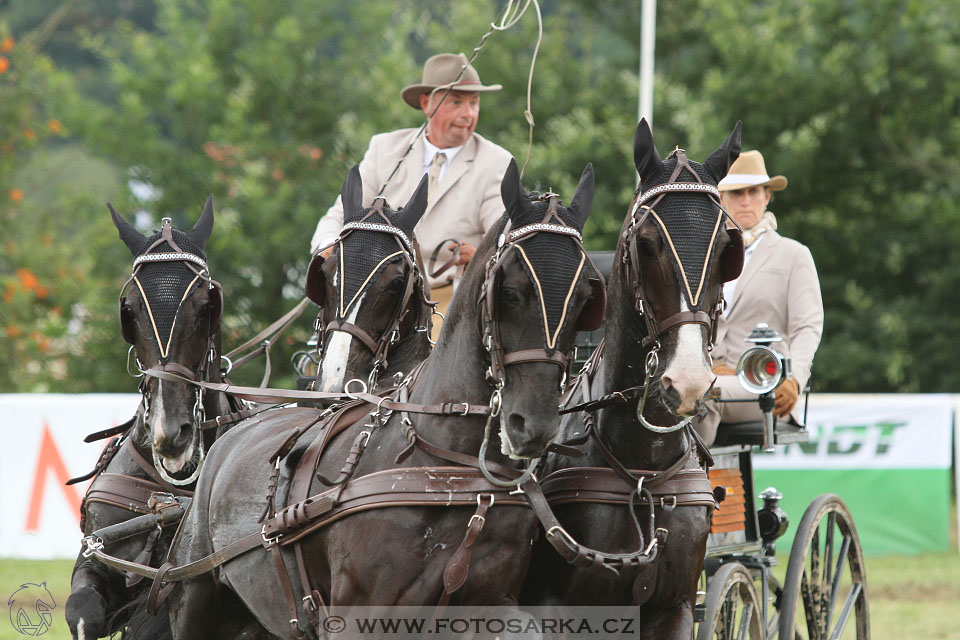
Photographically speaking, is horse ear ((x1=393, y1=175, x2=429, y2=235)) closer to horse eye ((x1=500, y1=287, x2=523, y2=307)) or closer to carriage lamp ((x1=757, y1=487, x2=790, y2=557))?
horse eye ((x1=500, y1=287, x2=523, y2=307))

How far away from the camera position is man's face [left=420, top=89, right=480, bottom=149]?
A: 6203mm

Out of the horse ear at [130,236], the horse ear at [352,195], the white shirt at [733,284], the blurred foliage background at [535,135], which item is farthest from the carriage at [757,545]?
the blurred foliage background at [535,135]

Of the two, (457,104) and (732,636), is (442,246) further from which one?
(732,636)

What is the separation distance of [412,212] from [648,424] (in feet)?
4.50

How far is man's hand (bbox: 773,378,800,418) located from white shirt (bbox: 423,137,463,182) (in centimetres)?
194

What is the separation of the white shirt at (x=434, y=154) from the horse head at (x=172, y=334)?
1392 mm

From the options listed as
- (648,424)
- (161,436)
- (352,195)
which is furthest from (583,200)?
(161,436)

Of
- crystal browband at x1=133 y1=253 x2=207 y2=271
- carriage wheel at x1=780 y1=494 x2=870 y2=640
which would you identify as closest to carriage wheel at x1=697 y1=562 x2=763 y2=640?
Result: carriage wheel at x1=780 y1=494 x2=870 y2=640

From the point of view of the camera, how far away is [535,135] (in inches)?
600

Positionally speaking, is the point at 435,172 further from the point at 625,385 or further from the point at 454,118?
the point at 625,385

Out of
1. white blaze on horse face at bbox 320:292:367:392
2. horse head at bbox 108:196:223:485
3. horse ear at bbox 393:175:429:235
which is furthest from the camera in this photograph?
horse ear at bbox 393:175:429:235

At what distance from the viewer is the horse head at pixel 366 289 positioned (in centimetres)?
483

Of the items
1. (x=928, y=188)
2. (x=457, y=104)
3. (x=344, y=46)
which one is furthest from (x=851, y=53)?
(x=457, y=104)

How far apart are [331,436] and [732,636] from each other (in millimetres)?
2340
